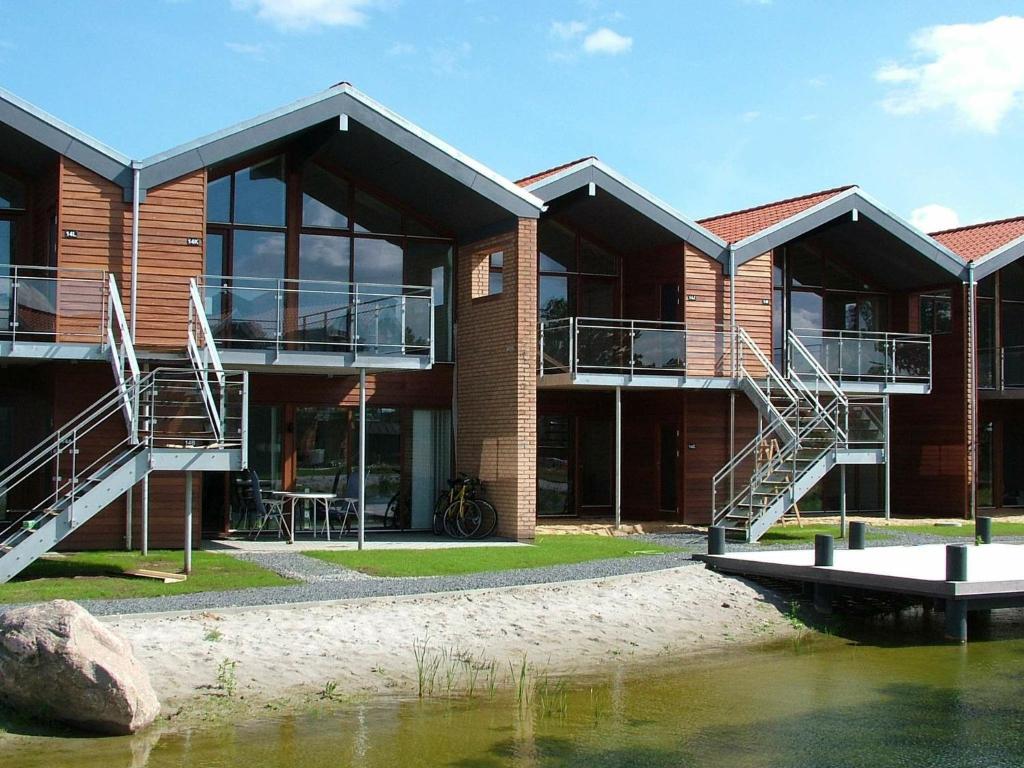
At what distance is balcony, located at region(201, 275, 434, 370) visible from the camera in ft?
61.3

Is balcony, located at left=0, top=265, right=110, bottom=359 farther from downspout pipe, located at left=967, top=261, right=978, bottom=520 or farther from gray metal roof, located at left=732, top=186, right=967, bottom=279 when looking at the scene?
downspout pipe, located at left=967, top=261, right=978, bottom=520

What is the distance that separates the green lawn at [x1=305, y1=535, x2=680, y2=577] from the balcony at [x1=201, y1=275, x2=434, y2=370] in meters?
2.89

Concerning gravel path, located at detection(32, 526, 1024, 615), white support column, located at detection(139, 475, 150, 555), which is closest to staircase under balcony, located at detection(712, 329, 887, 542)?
gravel path, located at detection(32, 526, 1024, 615)

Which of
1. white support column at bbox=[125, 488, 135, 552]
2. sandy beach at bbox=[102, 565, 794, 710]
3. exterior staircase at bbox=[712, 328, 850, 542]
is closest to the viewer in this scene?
sandy beach at bbox=[102, 565, 794, 710]

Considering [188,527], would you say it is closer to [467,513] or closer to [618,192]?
[467,513]

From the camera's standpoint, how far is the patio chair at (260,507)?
19655mm

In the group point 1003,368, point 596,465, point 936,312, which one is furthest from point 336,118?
point 1003,368

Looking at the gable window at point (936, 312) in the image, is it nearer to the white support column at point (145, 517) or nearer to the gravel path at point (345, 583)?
the gravel path at point (345, 583)

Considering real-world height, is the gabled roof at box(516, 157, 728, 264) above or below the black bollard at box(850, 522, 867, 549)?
above

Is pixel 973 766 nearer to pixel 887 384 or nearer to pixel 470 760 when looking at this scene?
pixel 470 760

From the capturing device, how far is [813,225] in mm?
23969

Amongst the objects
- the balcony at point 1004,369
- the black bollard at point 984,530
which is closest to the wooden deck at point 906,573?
the black bollard at point 984,530

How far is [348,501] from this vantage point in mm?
21047

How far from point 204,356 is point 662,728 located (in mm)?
9643
